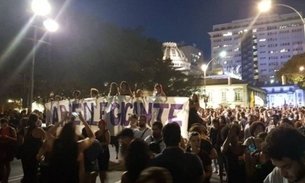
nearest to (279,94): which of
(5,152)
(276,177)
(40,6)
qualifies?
(40,6)

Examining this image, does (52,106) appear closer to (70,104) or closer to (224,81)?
(70,104)

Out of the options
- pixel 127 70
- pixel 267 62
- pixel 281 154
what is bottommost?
pixel 281 154

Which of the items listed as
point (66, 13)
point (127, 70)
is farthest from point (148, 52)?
point (66, 13)

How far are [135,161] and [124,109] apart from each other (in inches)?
279

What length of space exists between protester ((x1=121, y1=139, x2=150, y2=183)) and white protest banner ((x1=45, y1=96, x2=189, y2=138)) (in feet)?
19.1

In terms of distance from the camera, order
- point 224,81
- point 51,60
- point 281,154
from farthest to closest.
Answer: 1. point 224,81
2. point 51,60
3. point 281,154

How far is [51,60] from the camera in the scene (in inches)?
1062

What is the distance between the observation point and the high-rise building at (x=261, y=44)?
5305 inches

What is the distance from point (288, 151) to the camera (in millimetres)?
2334

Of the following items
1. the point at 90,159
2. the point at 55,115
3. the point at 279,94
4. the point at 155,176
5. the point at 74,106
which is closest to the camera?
the point at 155,176

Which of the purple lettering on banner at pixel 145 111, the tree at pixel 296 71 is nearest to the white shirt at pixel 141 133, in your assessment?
the purple lettering on banner at pixel 145 111

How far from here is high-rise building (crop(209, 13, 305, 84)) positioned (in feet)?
442

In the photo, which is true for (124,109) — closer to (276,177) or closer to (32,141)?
(32,141)

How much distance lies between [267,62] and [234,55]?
49.8ft
